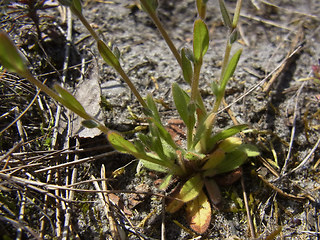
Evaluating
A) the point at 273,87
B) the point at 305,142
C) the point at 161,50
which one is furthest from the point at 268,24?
the point at 305,142

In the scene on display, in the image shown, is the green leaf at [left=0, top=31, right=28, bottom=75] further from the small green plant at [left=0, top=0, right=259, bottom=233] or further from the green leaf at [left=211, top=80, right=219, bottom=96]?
the green leaf at [left=211, top=80, right=219, bottom=96]

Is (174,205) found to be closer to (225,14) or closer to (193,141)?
(193,141)

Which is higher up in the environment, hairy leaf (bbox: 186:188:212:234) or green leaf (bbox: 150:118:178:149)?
green leaf (bbox: 150:118:178:149)

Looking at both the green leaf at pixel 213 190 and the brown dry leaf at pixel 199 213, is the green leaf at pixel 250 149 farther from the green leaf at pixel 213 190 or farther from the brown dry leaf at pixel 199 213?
the brown dry leaf at pixel 199 213

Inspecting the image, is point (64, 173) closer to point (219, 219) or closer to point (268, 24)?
point (219, 219)

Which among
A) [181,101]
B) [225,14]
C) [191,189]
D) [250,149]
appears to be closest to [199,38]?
[225,14]

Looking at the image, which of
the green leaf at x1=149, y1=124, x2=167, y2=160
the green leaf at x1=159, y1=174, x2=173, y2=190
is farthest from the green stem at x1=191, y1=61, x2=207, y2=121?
the green leaf at x1=159, y1=174, x2=173, y2=190
